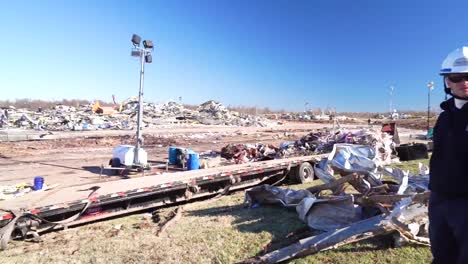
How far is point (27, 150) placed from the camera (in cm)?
1842

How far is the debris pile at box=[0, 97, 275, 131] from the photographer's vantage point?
32.8 m

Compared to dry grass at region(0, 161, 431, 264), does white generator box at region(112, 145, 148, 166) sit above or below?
above

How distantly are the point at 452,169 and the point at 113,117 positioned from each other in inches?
1514

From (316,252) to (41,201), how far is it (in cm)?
408

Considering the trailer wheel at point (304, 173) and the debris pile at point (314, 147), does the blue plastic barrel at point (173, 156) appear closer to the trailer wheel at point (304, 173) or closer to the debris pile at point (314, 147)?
the debris pile at point (314, 147)

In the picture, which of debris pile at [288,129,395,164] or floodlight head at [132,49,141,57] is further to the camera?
debris pile at [288,129,395,164]

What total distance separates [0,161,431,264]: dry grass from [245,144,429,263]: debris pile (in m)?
0.15

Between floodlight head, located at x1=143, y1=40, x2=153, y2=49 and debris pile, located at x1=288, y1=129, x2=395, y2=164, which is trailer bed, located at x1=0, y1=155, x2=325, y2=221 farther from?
debris pile, located at x1=288, y1=129, x2=395, y2=164

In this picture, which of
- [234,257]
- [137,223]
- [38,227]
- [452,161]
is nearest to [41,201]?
[38,227]

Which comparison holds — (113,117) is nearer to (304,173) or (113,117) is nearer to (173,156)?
(173,156)

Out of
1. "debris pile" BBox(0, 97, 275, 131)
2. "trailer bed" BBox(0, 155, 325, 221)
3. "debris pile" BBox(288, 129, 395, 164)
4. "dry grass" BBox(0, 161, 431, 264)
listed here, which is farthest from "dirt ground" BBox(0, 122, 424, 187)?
"debris pile" BBox(0, 97, 275, 131)

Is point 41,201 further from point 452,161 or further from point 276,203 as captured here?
point 452,161

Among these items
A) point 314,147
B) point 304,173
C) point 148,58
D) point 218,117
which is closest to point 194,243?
point 304,173

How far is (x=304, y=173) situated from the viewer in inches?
442
